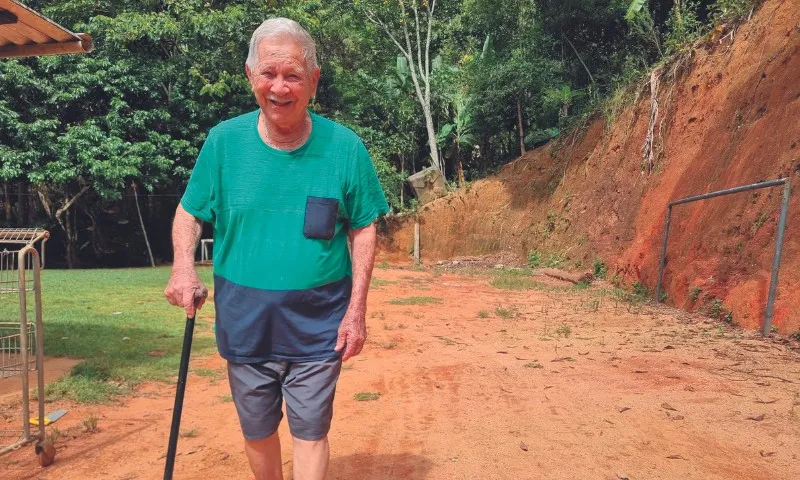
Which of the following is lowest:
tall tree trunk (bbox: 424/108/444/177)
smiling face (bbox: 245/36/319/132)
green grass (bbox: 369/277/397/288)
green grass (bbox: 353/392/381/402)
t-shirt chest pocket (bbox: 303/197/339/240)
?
green grass (bbox: 369/277/397/288)

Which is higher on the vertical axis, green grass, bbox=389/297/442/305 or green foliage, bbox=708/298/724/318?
green foliage, bbox=708/298/724/318

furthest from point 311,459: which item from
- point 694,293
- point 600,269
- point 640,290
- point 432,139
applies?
point 432,139

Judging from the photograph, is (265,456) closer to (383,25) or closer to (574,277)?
(574,277)

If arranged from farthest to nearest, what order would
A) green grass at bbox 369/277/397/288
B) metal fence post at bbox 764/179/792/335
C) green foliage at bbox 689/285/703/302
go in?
green grass at bbox 369/277/397/288 < green foliage at bbox 689/285/703/302 < metal fence post at bbox 764/179/792/335

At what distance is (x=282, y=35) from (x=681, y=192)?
35.4ft

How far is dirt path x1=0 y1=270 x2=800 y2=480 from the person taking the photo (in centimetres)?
345

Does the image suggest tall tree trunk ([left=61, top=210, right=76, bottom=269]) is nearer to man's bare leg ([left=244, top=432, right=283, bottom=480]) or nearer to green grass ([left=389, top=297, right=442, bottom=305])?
green grass ([left=389, top=297, right=442, bottom=305])

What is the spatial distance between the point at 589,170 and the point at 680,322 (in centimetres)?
1077

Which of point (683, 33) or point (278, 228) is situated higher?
point (683, 33)

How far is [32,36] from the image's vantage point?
4.66 meters

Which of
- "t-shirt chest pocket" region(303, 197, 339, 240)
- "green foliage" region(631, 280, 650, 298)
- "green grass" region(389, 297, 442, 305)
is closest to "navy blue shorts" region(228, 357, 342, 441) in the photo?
"t-shirt chest pocket" region(303, 197, 339, 240)

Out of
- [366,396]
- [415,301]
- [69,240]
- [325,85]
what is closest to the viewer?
[366,396]

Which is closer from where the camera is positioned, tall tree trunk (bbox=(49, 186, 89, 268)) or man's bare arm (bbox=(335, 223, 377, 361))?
man's bare arm (bbox=(335, 223, 377, 361))

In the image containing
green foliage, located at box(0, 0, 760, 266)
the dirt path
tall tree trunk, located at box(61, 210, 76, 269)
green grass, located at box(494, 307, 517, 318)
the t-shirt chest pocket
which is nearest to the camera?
the t-shirt chest pocket
